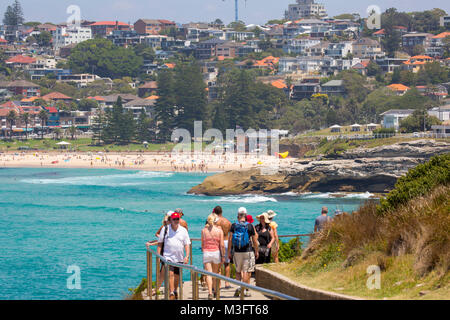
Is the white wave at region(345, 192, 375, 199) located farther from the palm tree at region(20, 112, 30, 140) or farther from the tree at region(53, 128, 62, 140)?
the palm tree at region(20, 112, 30, 140)

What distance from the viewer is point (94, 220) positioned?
43.3m

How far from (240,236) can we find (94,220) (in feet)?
111

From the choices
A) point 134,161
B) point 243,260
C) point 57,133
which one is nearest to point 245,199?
point 134,161

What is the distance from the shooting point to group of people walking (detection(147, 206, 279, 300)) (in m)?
9.76

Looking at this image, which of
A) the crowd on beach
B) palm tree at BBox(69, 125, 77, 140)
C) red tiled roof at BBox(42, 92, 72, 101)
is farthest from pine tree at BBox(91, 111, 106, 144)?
the crowd on beach

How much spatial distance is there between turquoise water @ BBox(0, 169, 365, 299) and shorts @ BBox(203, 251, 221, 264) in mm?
4541

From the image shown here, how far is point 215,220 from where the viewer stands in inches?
411

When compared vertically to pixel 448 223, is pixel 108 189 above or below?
below

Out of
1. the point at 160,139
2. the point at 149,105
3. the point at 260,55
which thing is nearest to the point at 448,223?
the point at 160,139

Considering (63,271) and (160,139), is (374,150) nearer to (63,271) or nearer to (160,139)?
(63,271)

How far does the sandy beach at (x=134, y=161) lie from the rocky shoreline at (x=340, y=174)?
21040 millimetres

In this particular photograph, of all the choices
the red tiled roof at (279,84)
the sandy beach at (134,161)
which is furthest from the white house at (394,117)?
the red tiled roof at (279,84)

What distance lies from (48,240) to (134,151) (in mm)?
61002

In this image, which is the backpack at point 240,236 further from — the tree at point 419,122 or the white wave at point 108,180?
the tree at point 419,122
